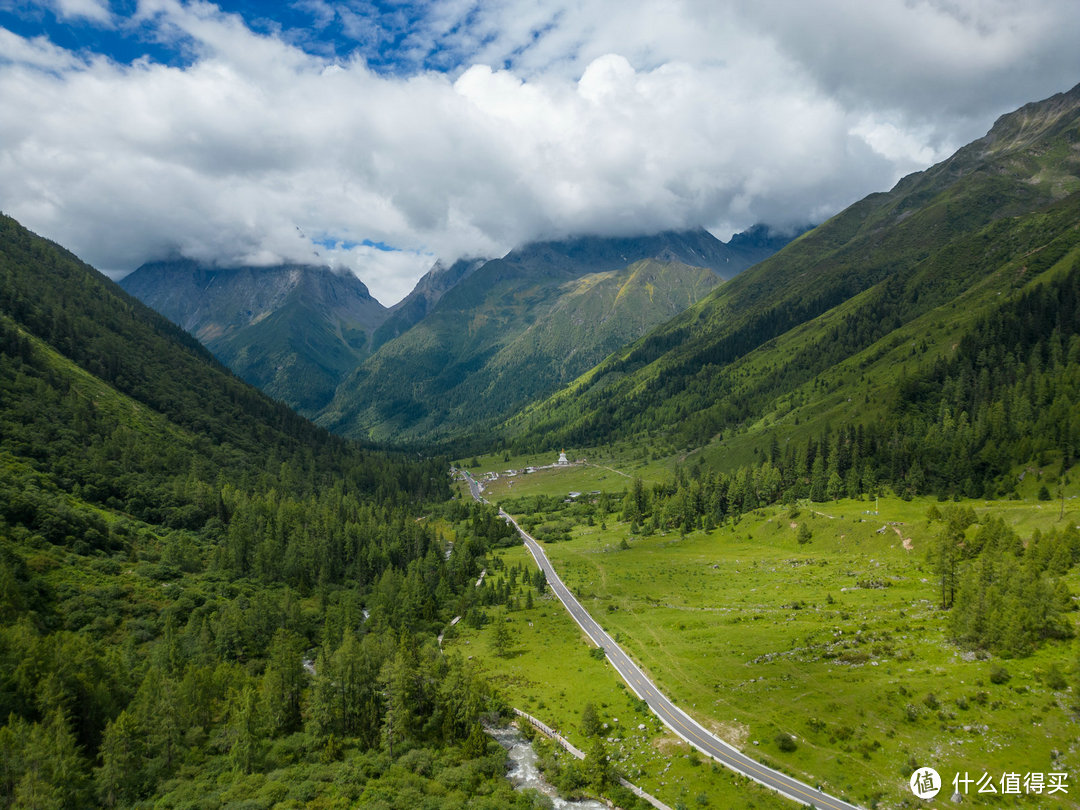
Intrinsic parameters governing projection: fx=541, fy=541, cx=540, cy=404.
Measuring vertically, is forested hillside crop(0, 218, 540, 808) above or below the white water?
above

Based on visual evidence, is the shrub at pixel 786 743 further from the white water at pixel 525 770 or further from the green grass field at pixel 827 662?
the white water at pixel 525 770

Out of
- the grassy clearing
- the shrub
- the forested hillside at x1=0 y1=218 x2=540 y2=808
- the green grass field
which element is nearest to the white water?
the forested hillside at x1=0 y1=218 x2=540 y2=808

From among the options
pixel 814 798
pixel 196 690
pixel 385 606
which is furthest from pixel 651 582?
pixel 196 690

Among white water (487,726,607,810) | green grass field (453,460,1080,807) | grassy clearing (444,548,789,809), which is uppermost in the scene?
green grass field (453,460,1080,807)

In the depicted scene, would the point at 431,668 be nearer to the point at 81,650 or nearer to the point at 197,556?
the point at 81,650

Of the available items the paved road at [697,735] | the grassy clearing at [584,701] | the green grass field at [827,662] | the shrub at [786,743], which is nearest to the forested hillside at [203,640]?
the grassy clearing at [584,701]

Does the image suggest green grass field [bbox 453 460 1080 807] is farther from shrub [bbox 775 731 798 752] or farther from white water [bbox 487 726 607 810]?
white water [bbox 487 726 607 810]

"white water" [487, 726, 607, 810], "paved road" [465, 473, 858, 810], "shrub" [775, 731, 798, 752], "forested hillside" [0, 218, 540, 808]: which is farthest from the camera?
"shrub" [775, 731, 798, 752]
